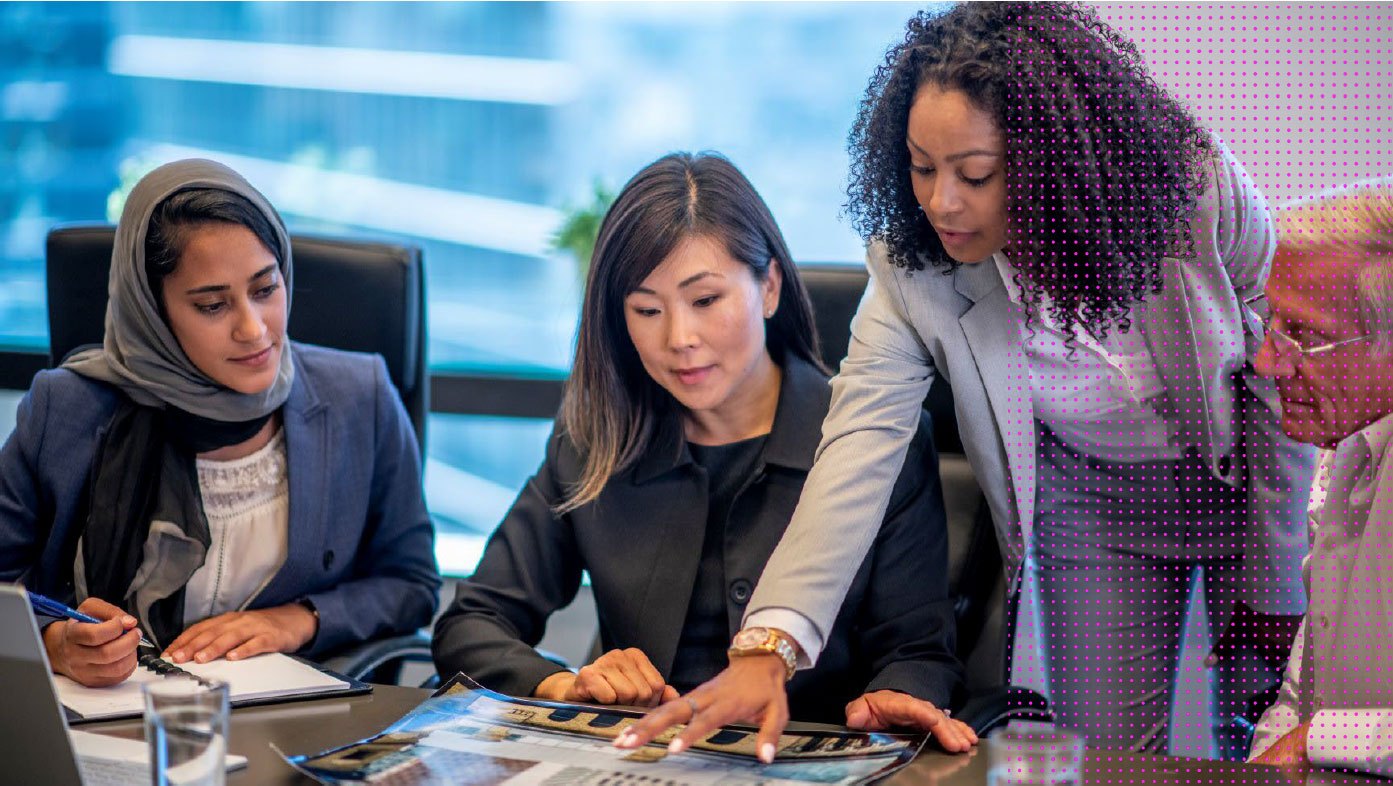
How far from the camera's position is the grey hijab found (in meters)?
1.84

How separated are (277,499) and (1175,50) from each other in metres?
1.73

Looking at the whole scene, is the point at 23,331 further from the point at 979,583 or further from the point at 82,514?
the point at 979,583

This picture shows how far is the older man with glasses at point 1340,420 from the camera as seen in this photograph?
136cm

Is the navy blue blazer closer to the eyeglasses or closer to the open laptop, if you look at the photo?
the open laptop

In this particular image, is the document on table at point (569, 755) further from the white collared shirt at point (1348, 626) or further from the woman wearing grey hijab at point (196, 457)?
the woman wearing grey hijab at point (196, 457)

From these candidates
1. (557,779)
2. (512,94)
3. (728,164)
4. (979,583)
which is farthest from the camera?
(512,94)

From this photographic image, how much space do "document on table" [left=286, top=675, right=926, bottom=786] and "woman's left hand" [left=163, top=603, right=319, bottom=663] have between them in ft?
1.31

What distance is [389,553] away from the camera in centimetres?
202

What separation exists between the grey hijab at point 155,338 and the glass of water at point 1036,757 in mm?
1263

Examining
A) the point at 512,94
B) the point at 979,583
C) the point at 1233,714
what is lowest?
the point at 1233,714

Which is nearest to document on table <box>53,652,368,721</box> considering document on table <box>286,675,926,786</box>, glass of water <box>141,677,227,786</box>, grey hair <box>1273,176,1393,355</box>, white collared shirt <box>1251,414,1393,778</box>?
document on table <box>286,675,926,786</box>

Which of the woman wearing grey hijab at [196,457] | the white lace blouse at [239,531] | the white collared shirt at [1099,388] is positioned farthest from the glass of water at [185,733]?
the white collared shirt at [1099,388]

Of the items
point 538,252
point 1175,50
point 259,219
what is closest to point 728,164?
point 259,219
